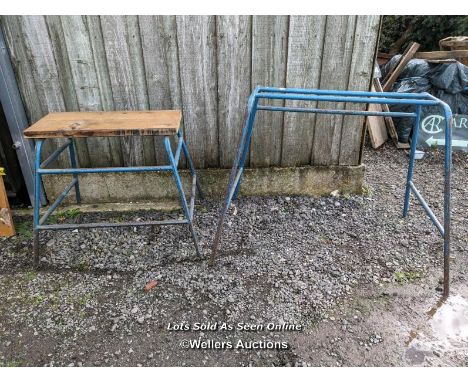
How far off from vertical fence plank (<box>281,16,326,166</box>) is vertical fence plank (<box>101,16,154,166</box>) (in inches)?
41.8

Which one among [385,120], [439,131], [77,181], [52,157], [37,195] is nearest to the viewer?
[37,195]

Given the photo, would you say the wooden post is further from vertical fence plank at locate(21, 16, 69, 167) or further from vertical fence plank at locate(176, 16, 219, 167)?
vertical fence plank at locate(176, 16, 219, 167)

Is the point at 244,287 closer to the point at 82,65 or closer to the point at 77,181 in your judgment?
the point at 77,181

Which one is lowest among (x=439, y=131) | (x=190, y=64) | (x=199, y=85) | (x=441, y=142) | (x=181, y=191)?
(x=441, y=142)

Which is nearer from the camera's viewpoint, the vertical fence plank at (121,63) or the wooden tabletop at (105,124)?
the wooden tabletop at (105,124)

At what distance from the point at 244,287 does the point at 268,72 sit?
1.45 metres

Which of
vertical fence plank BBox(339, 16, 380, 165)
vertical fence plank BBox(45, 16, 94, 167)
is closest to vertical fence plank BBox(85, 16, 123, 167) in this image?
vertical fence plank BBox(45, 16, 94, 167)

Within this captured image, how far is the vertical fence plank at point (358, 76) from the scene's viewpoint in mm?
2461

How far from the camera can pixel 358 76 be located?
260cm

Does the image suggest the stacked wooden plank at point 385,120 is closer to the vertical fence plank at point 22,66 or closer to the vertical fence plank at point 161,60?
the vertical fence plank at point 161,60

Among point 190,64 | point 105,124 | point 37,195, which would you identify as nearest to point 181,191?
point 105,124

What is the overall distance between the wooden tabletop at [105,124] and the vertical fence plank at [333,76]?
1.08 meters

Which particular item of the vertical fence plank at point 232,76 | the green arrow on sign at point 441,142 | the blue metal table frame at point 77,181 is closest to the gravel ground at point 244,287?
the blue metal table frame at point 77,181

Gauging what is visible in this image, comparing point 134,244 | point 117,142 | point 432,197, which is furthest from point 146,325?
point 432,197
